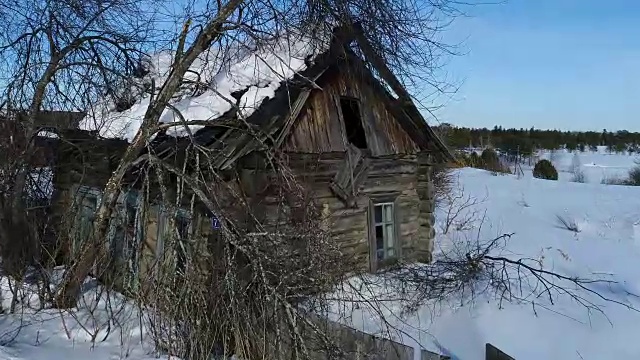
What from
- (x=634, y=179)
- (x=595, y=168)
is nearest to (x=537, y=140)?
(x=595, y=168)

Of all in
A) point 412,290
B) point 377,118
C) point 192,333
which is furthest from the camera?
point 377,118

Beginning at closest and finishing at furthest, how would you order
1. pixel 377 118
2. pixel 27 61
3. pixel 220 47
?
pixel 220 47, pixel 27 61, pixel 377 118

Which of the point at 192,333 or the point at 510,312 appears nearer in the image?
the point at 192,333

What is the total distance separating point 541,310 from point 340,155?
3914 mm

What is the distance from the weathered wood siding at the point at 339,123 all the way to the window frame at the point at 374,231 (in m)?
0.91

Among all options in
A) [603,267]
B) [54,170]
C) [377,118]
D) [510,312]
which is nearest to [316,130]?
[377,118]

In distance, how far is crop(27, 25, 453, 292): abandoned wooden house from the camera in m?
7.66

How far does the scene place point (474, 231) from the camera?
1491 centimetres

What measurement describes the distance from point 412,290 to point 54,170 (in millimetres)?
6867

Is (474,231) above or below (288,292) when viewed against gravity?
below

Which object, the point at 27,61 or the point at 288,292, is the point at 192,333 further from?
the point at 27,61

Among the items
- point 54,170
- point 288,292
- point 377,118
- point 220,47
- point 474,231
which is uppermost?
point 220,47

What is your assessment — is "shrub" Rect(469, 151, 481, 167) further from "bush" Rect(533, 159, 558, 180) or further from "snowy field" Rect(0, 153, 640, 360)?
"snowy field" Rect(0, 153, 640, 360)

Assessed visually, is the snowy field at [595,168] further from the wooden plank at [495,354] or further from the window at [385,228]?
the wooden plank at [495,354]
